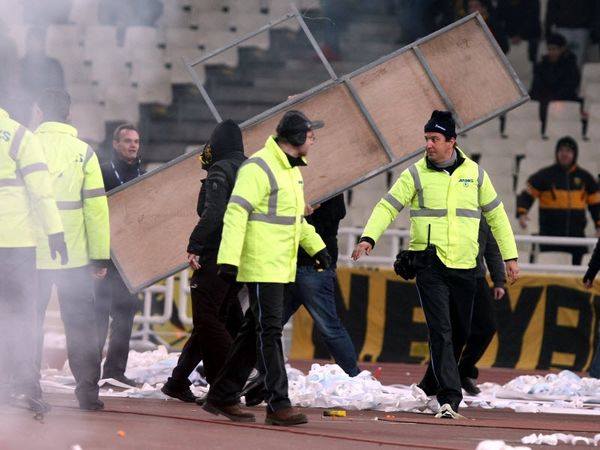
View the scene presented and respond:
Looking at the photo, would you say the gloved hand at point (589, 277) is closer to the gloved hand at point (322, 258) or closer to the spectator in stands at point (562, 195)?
the gloved hand at point (322, 258)

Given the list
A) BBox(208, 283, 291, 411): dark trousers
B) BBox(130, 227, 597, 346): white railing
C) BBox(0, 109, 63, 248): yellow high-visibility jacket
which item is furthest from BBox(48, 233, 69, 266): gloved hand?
BBox(130, 227, 597, 346): white railing

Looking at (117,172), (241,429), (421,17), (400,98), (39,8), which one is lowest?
(241,429)

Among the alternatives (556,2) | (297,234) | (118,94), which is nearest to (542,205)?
(556,2)

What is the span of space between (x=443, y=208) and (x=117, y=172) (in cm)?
286

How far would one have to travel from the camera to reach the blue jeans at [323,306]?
1230 cm

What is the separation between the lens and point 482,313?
1245 centimetres

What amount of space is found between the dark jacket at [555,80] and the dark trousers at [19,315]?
12.4 metres

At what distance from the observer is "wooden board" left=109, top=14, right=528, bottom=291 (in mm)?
12406

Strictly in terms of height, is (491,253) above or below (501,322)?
above

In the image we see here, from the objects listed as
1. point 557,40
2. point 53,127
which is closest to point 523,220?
point 557,40

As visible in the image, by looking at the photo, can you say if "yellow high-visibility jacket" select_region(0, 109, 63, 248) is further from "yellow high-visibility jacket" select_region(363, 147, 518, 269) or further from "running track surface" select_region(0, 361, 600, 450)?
"yellow high-visibility jacket" select_region(363, 147, 518, 269)

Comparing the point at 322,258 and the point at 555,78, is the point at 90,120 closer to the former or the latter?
the point at 555,78

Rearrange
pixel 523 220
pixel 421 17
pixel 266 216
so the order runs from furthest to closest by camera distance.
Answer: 1. pixel 421 17
2. pixel 523 220
3. pixel 266 216

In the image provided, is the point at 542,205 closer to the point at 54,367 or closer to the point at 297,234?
the point at 54,367
